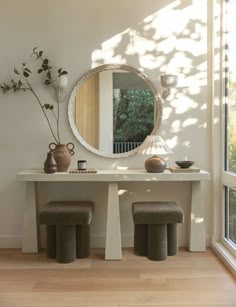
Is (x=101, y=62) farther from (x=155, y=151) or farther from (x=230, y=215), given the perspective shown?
(x=230, y=215)

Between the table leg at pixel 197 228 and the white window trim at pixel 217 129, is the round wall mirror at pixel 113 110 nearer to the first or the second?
the white window trim at pixel 217 129

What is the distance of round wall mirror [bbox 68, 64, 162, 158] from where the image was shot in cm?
377

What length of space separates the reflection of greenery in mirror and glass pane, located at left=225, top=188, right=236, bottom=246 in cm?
100

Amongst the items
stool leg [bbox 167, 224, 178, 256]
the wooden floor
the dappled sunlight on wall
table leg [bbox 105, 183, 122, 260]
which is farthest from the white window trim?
table leg [bbox 105, 183, 122, 260]

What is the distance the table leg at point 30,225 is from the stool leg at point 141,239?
970mm

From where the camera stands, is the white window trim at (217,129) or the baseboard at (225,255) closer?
the baseboard at (225,255)

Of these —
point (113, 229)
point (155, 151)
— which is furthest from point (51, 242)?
point (155, 151)

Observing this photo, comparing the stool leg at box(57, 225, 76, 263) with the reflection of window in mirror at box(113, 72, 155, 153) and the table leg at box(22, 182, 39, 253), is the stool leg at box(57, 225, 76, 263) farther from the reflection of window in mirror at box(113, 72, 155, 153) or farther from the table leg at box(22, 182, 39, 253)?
the reflection of window in mirror at box(113, 72, 155, 153)

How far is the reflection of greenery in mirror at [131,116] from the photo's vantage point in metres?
3.78

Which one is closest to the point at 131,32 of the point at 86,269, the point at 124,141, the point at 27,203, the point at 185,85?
the point at 185,85

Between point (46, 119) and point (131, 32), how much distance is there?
122cm

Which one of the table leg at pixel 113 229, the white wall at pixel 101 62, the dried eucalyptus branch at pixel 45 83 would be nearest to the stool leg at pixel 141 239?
the table leg at pixel 113 229

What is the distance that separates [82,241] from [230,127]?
1736 millimetres

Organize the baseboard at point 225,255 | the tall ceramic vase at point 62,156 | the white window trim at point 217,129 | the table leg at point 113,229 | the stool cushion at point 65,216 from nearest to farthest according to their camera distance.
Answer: the baseboard at point 225,255
the stool cushion at point 65,216
the table leg at point 113,229
the tall ceramic vase at point 62,156
the white window trim at point 217,129
